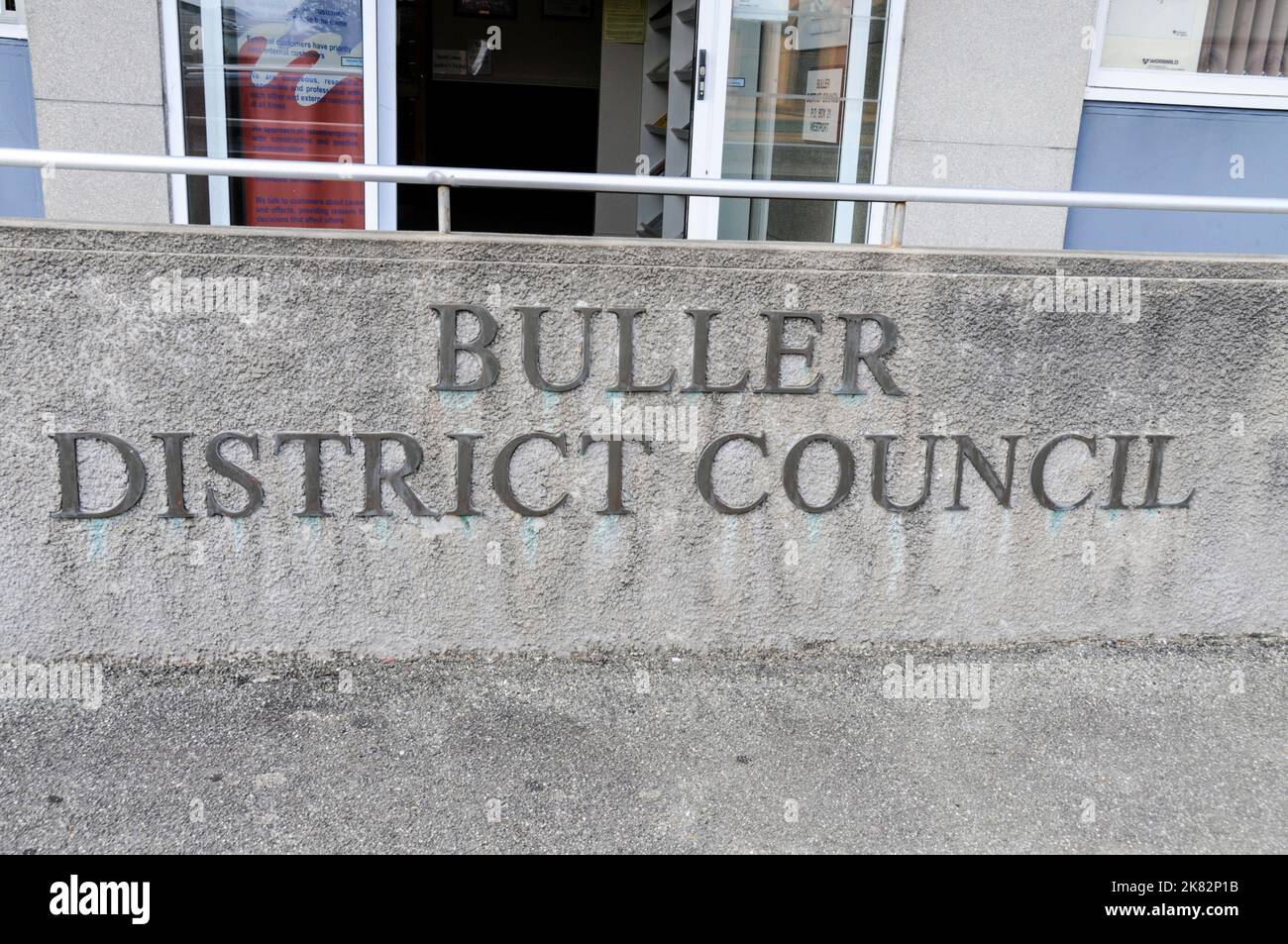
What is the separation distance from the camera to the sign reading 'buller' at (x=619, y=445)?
11.3 feet

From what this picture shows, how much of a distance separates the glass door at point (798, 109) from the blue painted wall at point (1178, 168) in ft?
3.47

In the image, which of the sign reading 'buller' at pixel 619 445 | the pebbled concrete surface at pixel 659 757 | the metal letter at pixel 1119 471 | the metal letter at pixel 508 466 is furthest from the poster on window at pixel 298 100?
the metal letter at pixel 1119 471

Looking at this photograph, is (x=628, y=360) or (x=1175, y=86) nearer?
(x=628, y=360)

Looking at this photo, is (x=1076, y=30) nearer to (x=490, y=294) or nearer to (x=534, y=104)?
(x=490, y=294)

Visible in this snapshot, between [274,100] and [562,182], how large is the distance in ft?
8.74

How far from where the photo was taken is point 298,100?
212 inches

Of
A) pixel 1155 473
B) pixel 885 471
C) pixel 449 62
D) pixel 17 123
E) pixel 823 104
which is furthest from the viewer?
pixel 449 62

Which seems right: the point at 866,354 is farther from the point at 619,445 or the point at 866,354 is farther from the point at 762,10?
the point at 762,10

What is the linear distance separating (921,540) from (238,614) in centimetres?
218

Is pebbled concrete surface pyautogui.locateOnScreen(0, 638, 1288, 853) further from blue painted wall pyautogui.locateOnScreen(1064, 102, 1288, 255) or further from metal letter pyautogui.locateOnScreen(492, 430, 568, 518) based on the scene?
blue painted wall pyautogui.locateOnScreen(1064, 102, 1288, 255)

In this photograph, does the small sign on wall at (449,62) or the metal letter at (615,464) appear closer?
the metal letter at (615,464)

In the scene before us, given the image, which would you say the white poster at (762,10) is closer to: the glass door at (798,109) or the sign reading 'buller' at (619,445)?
the glass door at (798,109)

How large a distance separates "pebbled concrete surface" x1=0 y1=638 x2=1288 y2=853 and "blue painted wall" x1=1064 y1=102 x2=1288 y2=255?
2.84m

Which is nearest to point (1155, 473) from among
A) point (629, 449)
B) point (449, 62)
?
point (629, 449)
